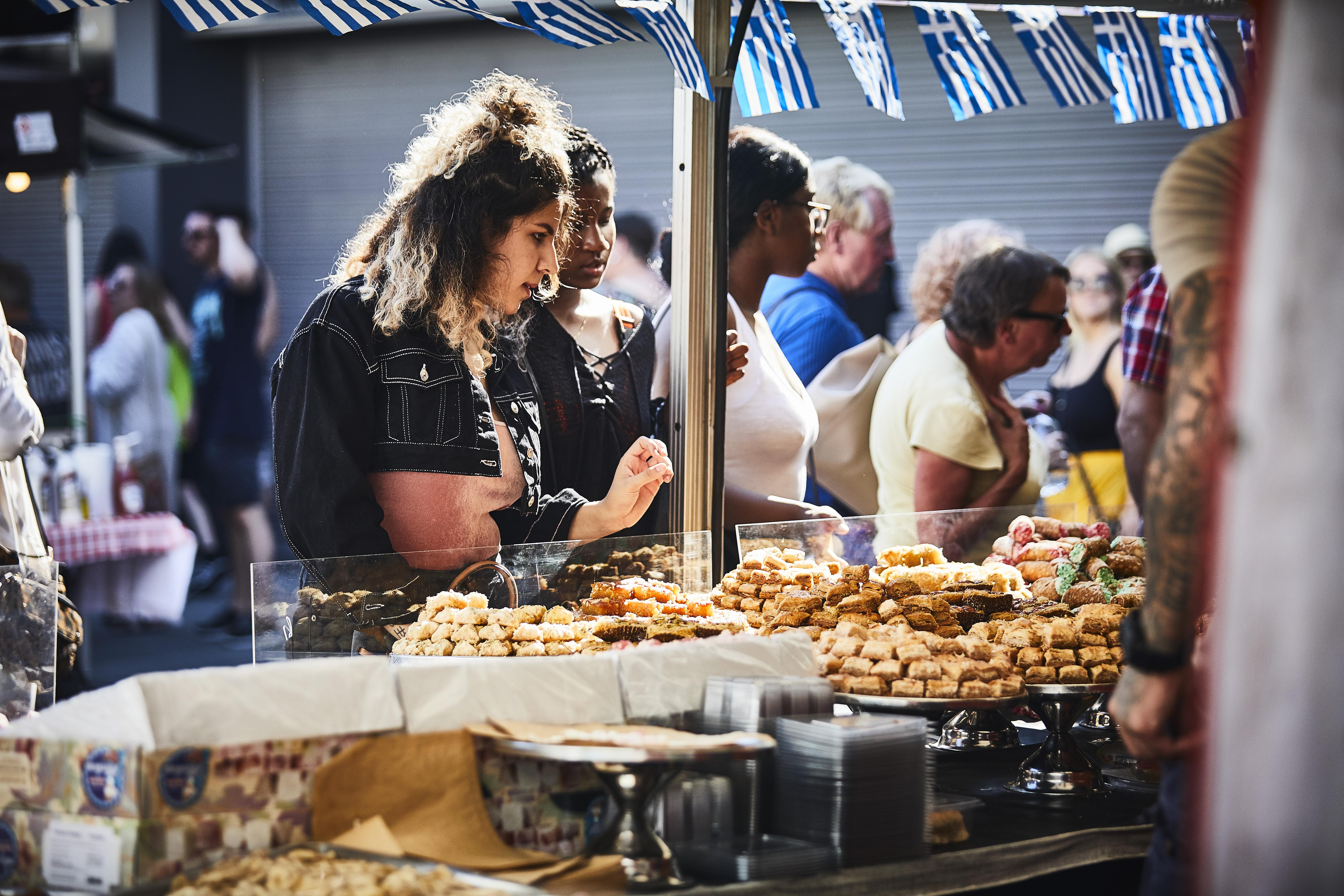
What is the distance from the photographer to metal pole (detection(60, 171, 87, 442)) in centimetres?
734

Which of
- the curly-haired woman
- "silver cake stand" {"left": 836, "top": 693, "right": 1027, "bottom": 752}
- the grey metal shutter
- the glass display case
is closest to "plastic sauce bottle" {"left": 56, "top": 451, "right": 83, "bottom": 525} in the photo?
the grey metal shutter

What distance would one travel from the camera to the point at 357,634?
342 cm

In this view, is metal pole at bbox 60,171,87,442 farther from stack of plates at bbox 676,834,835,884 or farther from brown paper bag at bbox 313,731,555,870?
stack of plates at bbox 676,834,835,884

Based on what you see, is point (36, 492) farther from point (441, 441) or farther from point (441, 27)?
point (441, 27)

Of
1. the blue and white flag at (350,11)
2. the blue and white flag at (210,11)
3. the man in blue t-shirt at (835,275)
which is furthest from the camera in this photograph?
the man in blue t-shirt at (835,275)

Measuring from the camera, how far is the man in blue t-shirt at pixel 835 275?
5.66 metres

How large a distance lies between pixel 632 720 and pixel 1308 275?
A: 1.42 meters

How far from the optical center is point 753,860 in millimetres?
2062

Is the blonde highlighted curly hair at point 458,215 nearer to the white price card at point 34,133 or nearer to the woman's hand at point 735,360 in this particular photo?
the woman's hand at point 735,360

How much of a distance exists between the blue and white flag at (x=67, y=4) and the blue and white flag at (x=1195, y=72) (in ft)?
16.1

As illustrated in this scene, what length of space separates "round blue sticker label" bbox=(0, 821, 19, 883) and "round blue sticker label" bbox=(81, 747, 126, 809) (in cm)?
16

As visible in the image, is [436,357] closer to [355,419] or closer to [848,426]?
[355,419]

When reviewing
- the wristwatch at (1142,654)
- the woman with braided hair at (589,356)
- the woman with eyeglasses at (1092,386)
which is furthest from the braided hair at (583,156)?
the woman with eyeglasses at (1092,386)

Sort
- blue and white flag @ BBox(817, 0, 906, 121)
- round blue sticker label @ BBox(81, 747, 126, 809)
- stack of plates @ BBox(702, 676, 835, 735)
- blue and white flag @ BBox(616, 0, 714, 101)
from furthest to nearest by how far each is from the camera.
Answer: blue and white flag @ BBox(817, 0, 906, 121) → blue and white flag @ BBox(616, 0, 714, 101) → stack of plates @ BBox(702, 676, 835, 735) → round blue sticker label @ BBox(81, 747, 126, 809)
